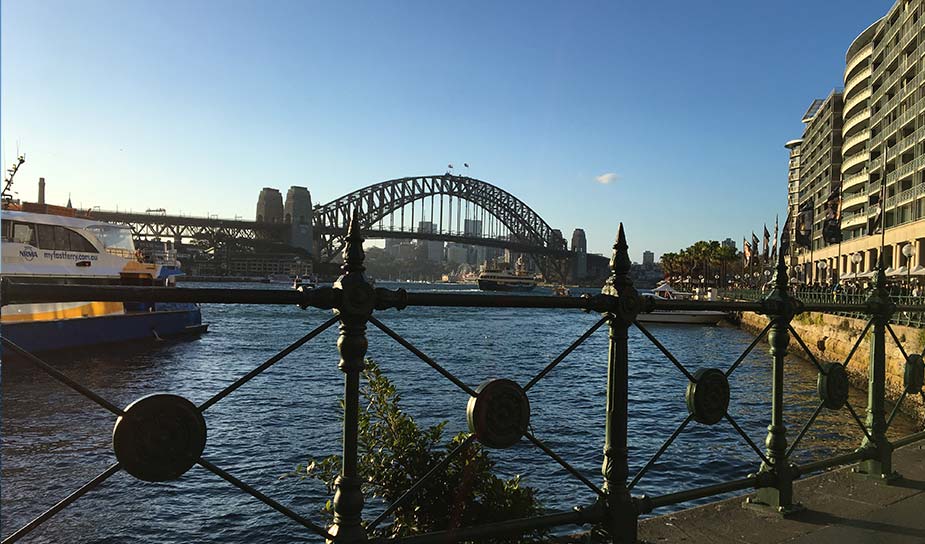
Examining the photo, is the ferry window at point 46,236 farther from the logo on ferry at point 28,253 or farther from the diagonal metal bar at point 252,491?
the diagonal metal bar at point 252,491

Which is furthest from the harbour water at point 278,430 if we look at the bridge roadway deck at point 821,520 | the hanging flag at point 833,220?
the hanging flag at point 833,220

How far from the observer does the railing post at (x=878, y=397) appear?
4637mm

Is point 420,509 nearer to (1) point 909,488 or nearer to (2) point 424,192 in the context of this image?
(1) point 909,488

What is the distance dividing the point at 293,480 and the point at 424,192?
15573cm

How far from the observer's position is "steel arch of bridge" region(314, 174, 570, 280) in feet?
492

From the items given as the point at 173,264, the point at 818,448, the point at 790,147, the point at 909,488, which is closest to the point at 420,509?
the point at 909,488

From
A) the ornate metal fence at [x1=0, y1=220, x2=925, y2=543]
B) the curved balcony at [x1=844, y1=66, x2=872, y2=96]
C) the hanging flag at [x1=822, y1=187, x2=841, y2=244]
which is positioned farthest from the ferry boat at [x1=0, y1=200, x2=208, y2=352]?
the curved balcony at [x1=844, y1=66, x2=872, y2=96]

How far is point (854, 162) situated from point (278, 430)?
241ft

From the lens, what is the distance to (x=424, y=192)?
6486 inches

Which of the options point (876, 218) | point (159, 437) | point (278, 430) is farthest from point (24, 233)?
point (876, 218)

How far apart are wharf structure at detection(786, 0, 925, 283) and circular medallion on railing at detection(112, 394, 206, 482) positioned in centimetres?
4531

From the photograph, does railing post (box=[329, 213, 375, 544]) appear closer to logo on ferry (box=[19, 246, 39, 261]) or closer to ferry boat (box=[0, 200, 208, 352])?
ferry boat (box=[0, 200, 208, 352])

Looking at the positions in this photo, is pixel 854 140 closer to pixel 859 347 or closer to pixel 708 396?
pixel 859 347

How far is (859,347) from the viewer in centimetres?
2312
